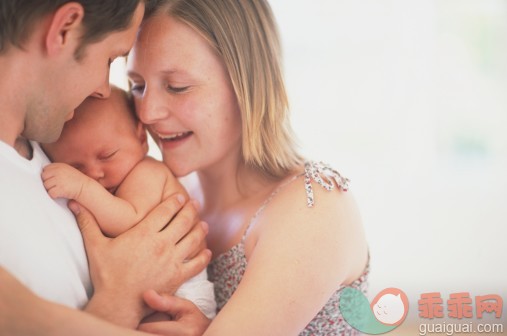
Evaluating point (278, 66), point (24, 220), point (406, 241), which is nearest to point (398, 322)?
point (278, 66)

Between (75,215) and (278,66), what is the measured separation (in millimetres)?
596

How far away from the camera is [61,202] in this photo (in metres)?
1.24

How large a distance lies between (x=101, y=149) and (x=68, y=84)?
22 cm

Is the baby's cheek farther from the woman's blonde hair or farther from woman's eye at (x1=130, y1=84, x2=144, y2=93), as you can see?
woman's eye at (x1=130, y1=84, x2=144, y2=93)

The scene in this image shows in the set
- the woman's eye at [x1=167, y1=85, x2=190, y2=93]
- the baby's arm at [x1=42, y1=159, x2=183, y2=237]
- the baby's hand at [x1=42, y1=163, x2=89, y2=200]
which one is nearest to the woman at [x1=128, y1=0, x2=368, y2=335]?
the woman's eye at [x1=167, y1=85, x2=190, y2=93]

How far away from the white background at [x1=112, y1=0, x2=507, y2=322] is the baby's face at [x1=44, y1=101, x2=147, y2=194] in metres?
1.07

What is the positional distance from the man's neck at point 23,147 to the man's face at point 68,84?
0.04m

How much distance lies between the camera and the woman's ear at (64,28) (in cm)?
110

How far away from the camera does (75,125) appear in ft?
4.47

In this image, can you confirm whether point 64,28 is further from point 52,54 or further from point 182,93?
point 182,93

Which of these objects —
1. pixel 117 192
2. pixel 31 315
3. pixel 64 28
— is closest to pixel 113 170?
pixel 117 192

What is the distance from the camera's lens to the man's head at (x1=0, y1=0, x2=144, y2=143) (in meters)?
1.10

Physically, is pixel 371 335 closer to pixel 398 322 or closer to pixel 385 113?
pixel 398 322

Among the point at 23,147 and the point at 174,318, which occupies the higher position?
the point at 23,147
